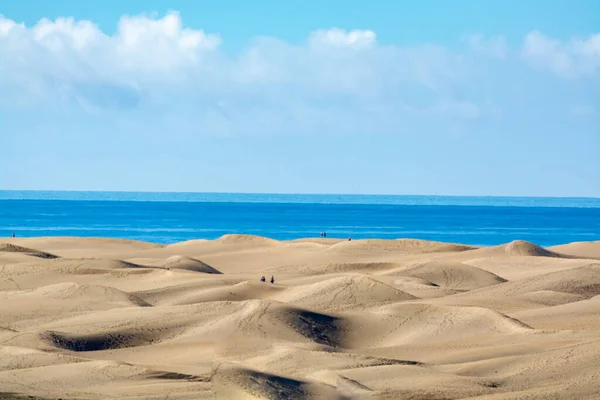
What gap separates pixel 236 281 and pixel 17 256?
367 inches

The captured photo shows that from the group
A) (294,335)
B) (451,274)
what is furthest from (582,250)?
(294,335)

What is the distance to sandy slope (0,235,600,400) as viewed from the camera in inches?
608

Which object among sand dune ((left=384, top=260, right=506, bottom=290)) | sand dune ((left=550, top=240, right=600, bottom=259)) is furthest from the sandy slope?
sand dune ((left=550, top=240, right=600, bottom=259))

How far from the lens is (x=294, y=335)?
20922mm

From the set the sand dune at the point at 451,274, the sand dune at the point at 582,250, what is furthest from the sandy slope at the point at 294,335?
the sand dune at the point at 582,250

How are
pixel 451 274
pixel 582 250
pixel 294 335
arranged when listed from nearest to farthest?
pixel 294 335
pixel 451 274
pixel 582 250

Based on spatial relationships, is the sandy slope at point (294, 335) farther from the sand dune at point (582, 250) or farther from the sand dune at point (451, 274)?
the sand dune at point (582, 250)

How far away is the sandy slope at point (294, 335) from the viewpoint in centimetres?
1545

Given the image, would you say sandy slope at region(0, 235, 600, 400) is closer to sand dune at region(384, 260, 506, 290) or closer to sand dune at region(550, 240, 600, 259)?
sand dune at region(384, 260, 506, 290)

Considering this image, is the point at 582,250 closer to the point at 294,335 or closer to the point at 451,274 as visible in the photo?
the point at 451,274

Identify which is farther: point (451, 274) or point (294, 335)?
point (451, 274)

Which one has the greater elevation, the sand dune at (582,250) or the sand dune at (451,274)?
the sand dune at (582,250)

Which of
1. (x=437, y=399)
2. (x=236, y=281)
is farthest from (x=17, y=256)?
(x=437, y=399)

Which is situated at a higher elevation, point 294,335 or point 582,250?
point 582,250
